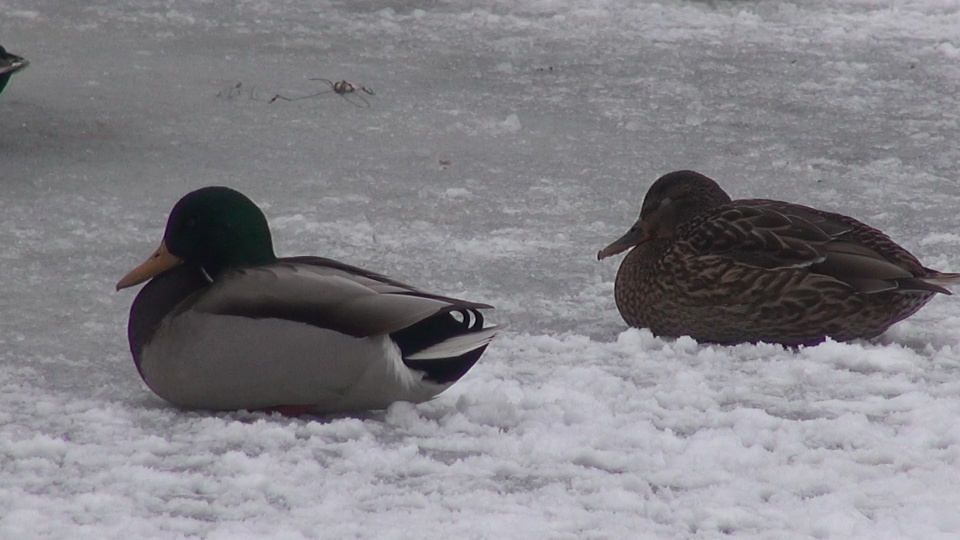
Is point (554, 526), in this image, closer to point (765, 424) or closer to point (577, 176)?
point (765, 424)

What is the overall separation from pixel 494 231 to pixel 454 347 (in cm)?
189

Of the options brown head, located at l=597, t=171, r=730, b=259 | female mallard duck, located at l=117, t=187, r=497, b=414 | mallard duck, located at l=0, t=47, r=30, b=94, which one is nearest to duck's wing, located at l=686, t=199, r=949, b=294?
brown head, located at l=597, t=171, r=730, b=259

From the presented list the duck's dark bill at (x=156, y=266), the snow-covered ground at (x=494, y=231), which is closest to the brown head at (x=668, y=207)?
the snow-covered ground at (x=494, y=231)

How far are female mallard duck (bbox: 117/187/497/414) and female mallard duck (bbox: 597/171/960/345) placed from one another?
0.99 m

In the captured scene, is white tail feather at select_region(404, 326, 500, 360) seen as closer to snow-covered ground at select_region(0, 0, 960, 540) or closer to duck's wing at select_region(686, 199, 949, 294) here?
snow-covered ground at select_region(0, 0, 960, 540)

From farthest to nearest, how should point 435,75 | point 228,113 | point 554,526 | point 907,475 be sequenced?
point 435,75 < point 228,113 < point 907,475 < point 554,526

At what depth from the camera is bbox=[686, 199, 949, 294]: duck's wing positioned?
15.1ft

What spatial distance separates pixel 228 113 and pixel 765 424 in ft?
13.9

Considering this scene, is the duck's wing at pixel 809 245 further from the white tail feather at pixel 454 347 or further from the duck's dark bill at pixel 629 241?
the white tail feather at pixel 454 347

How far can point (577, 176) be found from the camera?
21.5ft

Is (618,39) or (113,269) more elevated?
(618,39)

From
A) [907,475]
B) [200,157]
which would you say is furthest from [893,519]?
[200,157]

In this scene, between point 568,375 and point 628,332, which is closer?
point 568,375

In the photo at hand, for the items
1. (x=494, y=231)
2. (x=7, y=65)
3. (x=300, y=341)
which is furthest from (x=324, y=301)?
(x=7, y=65)
